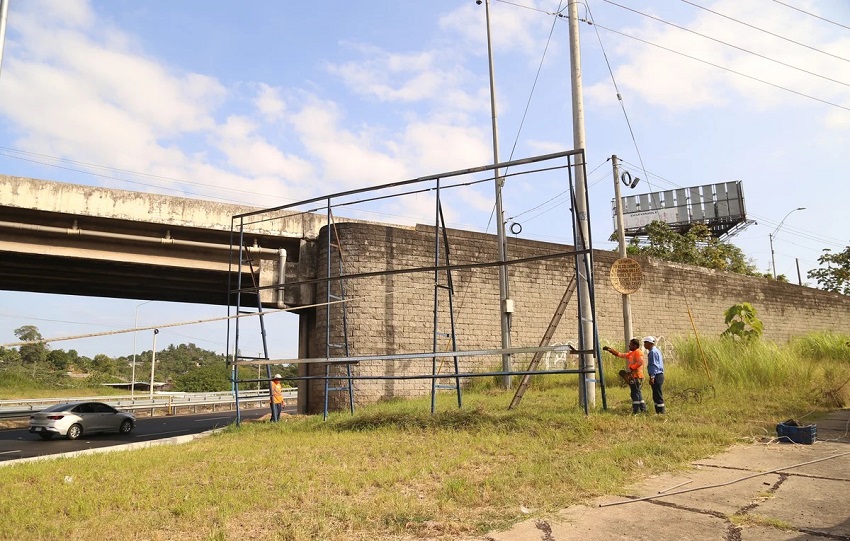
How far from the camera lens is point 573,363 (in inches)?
692

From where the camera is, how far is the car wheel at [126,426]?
19.1 m

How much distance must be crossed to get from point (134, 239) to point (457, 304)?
830 centimetres

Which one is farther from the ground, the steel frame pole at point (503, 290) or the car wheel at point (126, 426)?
the steel frame pole at point (503, 290)

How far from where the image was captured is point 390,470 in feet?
23.0

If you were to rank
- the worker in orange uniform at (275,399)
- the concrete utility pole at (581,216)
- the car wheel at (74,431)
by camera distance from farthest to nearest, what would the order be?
the car wheel at (74,431) → the worker in orange uniform at (275,399) → the concrete utility pole at (581,216)

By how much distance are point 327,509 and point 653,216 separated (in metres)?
59.7

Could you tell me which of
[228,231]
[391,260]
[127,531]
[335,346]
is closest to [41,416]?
[228,231]

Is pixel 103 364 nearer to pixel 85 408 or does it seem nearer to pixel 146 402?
pixel 146 402

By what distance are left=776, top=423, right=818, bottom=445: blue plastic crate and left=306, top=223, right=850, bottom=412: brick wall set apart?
7.35 m

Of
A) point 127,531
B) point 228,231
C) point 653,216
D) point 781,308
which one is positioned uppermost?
point 653,216

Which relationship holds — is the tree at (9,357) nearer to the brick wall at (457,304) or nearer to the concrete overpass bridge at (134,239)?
the concrete overpass bridge at (134,239)

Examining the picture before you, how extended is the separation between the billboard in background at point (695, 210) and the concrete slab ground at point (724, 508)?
5185 centimetres

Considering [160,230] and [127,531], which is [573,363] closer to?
[160,230]

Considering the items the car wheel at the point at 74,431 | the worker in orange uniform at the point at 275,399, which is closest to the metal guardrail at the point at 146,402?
the car wheel at the point at 74,431
